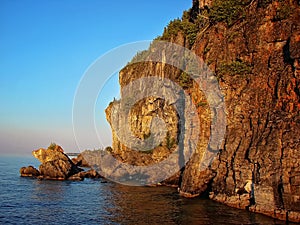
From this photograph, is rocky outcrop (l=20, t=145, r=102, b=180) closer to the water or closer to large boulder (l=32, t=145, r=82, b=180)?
large boulder (l=32, t=145, r=82, b=180)

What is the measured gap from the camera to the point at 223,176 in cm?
3475

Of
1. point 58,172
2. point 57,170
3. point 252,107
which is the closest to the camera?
point 252,107

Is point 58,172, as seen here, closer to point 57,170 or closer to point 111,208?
point 57,170

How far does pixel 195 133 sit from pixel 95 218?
18.6 metres

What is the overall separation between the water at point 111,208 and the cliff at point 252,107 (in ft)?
8.21

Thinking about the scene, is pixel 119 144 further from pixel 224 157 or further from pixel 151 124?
pixel 224 157

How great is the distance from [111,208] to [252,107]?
1939 centimetres

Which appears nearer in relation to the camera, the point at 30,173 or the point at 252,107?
the point at 252,107

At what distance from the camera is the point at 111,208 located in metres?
31.8

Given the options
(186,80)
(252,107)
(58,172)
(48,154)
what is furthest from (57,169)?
(252,107)

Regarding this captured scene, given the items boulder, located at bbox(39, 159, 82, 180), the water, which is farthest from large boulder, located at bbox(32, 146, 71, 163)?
the water

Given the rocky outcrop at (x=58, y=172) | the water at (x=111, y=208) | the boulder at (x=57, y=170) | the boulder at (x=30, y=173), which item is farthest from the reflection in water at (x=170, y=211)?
the boulder at (x=30, y=173)

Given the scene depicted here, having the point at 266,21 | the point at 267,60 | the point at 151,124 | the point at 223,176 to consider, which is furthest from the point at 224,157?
the point at 151,124

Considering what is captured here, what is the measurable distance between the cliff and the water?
2504mm
